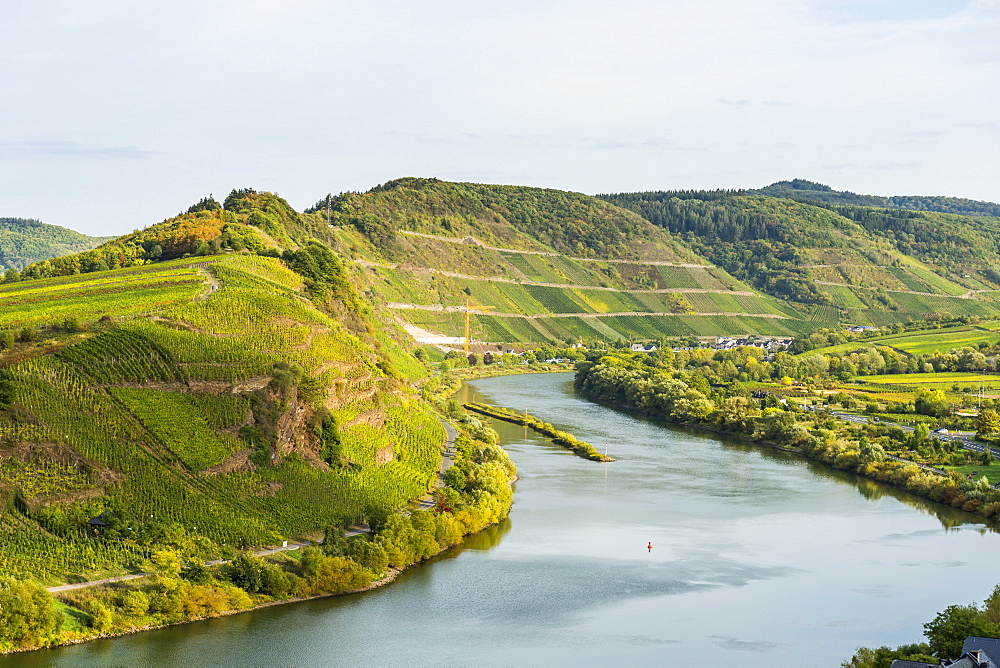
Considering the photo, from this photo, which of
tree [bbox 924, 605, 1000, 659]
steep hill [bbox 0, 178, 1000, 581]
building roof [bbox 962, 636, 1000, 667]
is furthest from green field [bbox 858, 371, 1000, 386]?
building roof [bbox 962, 636, 1000, 667]

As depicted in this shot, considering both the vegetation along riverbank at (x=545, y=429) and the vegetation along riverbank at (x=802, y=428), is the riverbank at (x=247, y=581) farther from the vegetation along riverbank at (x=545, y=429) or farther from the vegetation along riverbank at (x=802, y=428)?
the vegetation along riverbank at (x=802, y=428)

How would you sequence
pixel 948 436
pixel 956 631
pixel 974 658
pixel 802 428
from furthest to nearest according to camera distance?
pixel 802 428 → pixel 948 436 → pixel 956 631 → pixel 974 658

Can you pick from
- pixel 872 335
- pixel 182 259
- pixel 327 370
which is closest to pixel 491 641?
pixel 327 370

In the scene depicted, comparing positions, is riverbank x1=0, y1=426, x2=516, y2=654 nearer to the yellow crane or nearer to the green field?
the green field

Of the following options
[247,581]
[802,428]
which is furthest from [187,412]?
[802,428]

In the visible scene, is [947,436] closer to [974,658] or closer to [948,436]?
[948,436]

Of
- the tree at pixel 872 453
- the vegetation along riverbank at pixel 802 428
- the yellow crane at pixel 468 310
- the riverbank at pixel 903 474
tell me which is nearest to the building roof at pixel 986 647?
the riverbank at pixel 903 474
